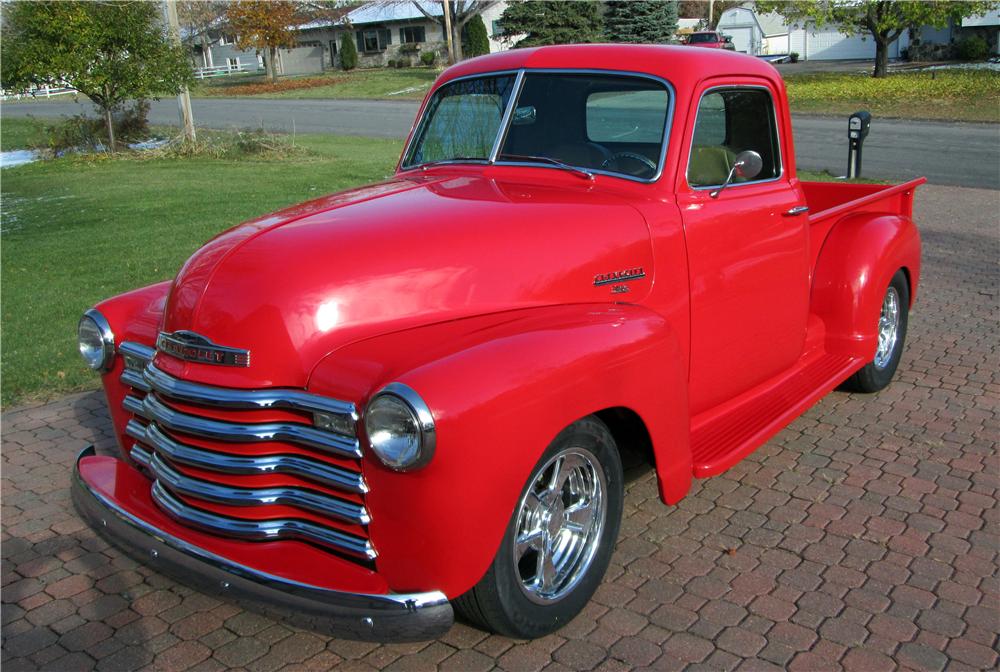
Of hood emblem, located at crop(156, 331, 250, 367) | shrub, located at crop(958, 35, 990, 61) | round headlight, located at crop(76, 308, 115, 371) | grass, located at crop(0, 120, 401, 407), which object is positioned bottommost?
grass, located at crop(0, 120, 401, 407)

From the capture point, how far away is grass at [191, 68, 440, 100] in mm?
36312

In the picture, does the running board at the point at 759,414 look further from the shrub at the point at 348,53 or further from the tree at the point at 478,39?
the shrub at the point at 348,53

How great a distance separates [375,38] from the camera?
58469 millimetres

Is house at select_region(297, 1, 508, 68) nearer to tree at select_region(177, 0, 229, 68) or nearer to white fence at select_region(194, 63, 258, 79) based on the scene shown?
white fence at select_region(194, 63, 258, 79)

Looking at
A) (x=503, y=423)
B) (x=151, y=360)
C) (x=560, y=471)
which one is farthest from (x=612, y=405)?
(x=151, y=360)

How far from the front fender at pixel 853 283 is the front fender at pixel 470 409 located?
2.42m

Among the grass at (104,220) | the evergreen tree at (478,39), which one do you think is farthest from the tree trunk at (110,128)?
the evergreen tree at (478,39)

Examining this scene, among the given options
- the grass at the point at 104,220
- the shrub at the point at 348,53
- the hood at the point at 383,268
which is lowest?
the grass at the point at 104,220

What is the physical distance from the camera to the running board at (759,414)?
3.91 m

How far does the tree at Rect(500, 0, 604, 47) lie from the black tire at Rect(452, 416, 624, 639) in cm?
3496

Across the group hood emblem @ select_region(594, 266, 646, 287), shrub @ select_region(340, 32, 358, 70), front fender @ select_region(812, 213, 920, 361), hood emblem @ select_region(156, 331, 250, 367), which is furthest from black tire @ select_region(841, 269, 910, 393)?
shrub @ select_region(340, 32, 358, 70)

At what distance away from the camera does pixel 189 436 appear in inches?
123

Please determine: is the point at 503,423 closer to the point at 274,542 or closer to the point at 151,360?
the point at 274,542

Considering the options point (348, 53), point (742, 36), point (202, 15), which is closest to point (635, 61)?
point (202, 15)
